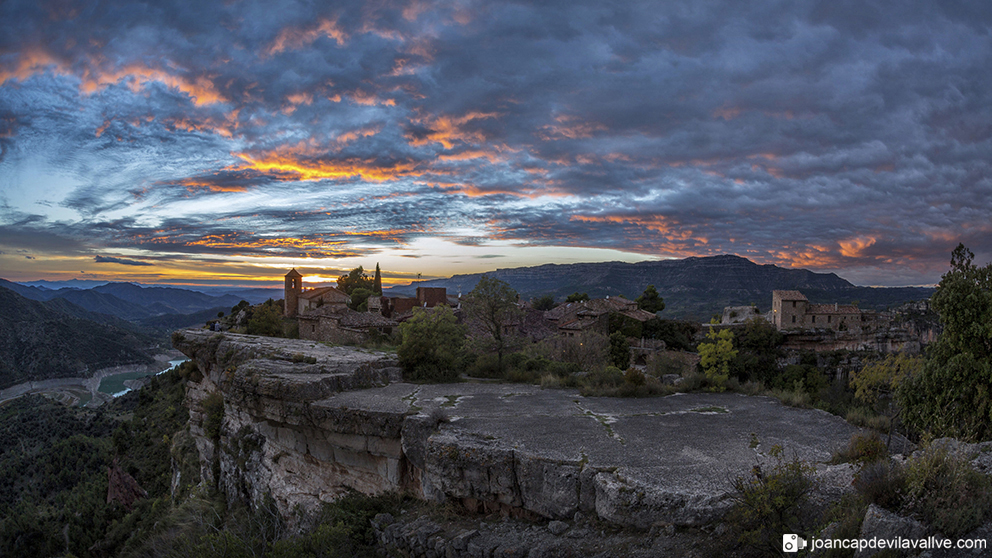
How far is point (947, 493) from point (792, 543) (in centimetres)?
135

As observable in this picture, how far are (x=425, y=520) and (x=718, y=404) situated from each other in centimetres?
758

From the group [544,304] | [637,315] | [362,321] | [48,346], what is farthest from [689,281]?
[48,346]

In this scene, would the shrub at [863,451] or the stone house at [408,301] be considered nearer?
the shrub at [863,451]

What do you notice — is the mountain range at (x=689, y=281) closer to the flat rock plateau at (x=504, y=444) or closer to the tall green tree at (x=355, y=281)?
the tall green tree at (x=355, y=281)

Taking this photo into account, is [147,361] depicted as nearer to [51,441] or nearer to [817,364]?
[51,441]

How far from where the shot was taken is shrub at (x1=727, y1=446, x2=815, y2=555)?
4504 millimetres

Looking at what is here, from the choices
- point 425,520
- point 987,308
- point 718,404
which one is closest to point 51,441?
point 425,520

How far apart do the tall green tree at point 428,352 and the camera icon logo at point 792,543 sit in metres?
10.5

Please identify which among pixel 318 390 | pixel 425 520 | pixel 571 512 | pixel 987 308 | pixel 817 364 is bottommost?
pixel 817 364

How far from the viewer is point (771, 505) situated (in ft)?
15.1

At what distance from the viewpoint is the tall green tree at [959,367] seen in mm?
7074

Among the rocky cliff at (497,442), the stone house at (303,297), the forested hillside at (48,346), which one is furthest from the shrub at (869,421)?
the forested hillside at (48,346)

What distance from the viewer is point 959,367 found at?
7305 mm

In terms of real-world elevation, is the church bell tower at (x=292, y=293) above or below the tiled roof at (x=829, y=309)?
above
